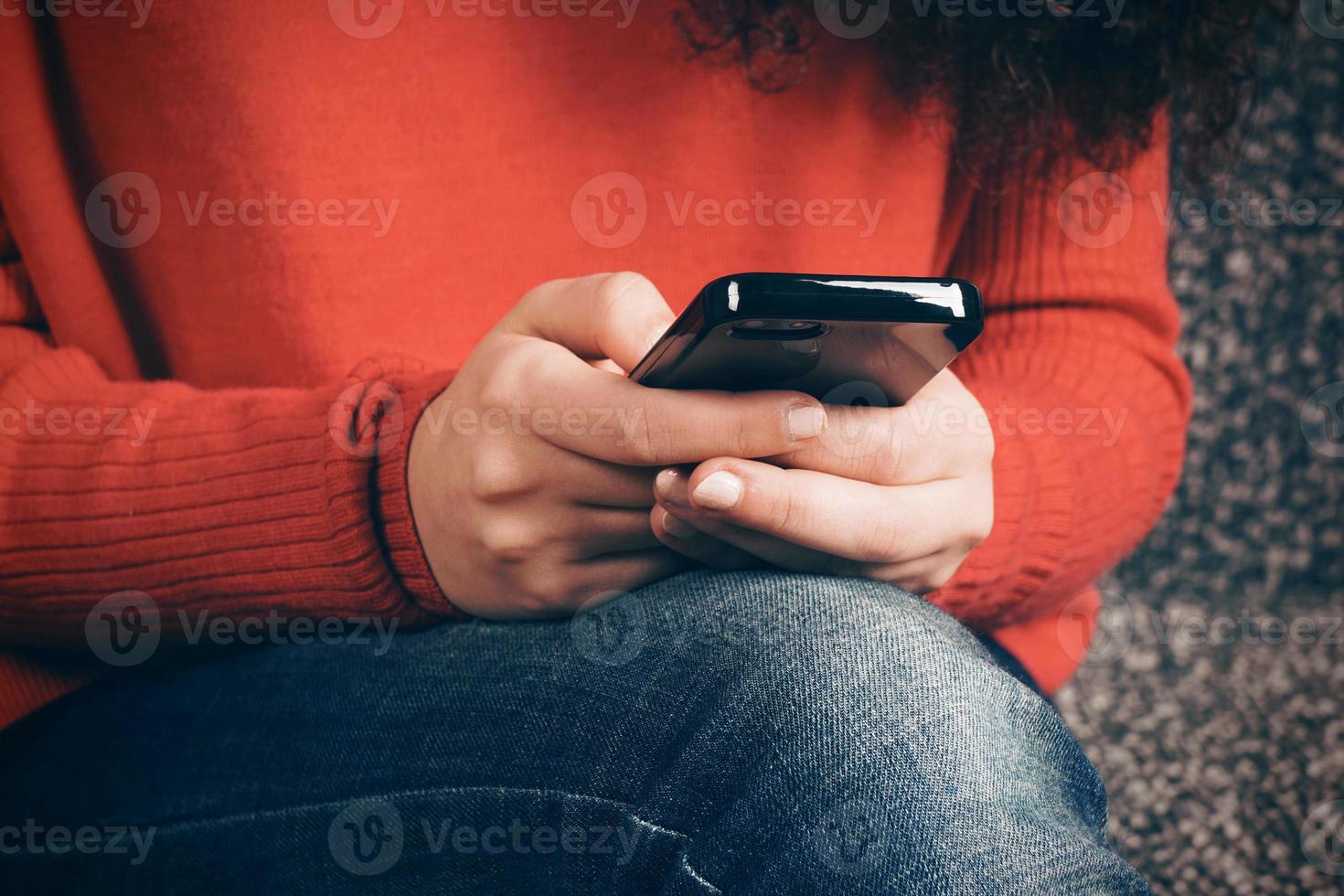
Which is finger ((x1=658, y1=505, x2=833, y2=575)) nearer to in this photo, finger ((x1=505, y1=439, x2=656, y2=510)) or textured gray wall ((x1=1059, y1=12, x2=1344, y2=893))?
finger ((x1=505, y1=439, x2=656, y2=510))

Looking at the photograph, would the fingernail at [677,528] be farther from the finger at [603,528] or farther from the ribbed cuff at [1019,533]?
the ribbed cuff at [1019,533]

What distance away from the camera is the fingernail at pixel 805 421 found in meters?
0.40

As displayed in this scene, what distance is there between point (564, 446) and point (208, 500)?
24 centimetres

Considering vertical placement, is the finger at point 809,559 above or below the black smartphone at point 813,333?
below

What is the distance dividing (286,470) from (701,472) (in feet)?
0.82

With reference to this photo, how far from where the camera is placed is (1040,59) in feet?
2.23

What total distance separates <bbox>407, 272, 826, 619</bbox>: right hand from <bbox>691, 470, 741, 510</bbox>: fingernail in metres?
0.02

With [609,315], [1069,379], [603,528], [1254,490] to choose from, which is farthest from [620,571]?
[1254,490]

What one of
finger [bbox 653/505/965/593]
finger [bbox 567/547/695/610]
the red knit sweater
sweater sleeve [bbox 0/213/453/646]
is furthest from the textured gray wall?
sweater sleeve [bbox 0/213/453/646]

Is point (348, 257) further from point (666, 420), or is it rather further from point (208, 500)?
point (666, 420)

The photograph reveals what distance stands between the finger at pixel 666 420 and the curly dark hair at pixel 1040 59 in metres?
0.38

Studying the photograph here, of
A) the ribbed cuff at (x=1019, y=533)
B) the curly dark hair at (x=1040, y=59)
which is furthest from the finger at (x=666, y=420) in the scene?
the curly dark hair at (x=1040, y=59)

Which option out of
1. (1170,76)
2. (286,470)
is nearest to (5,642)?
(286,470)

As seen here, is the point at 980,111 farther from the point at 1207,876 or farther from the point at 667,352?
the point at 1207,876
